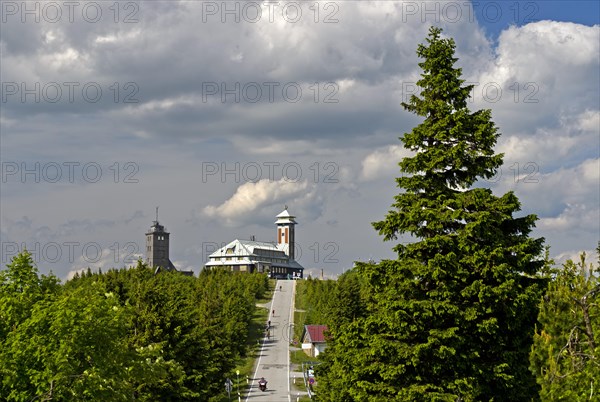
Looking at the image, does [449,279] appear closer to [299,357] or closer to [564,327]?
[564,327]

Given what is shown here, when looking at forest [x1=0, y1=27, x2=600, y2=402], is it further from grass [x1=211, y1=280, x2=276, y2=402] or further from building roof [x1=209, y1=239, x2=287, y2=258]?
building roof [x1=209, y1=239, x2=287, y2=258]

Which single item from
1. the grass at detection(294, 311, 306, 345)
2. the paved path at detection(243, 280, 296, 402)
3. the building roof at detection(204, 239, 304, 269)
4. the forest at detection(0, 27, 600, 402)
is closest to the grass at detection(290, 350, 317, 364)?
the paved path at detection(243, 280, 296, 402)

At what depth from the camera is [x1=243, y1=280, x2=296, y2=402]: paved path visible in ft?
208

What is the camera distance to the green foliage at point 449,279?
21.6m

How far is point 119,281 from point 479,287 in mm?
29765

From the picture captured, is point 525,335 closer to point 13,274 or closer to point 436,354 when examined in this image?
point 436,354

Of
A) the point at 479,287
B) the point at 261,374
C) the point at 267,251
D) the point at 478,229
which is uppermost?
the point at 267,251

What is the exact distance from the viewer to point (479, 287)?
70.3 ft

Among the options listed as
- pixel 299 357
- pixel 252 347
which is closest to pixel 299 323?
pixel 252 347

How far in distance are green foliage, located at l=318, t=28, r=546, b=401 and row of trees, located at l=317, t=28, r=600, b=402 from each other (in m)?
0.03

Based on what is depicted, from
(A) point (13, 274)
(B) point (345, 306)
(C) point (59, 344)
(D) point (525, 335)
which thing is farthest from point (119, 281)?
(D) point (525, 335)

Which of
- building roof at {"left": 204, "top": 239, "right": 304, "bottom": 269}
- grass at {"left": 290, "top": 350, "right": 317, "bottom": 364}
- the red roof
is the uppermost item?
building roof at {"left": 204, "top": 239, "right": 304, "bottom": 269}

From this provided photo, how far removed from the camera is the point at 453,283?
72.2 feet

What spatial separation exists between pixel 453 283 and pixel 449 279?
0.29m
